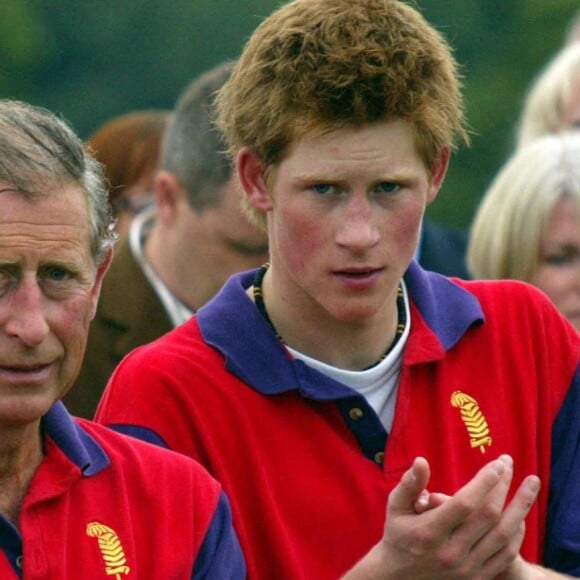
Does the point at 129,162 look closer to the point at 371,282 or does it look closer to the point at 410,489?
the point at 371,282

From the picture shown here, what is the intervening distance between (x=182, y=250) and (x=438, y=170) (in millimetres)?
2447

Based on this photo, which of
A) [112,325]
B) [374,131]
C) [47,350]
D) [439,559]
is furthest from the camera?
[112,325]

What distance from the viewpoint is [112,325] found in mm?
6758

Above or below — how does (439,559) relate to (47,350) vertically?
below

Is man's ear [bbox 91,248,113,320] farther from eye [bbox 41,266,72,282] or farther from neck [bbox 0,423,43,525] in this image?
neck [bbox 0,423,43,525]

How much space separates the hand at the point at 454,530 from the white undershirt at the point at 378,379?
420mm

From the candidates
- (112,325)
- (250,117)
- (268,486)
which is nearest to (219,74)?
(112,325)

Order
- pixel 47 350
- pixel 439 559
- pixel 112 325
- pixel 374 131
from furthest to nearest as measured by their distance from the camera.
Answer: pixel 112 325 < pixel 374 131 < pixel 439 559 < pixel 47 350

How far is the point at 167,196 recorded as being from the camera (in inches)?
277

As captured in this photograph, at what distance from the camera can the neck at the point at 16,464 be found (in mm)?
3865

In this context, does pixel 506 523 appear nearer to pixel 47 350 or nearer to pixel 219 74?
pixel 47 350

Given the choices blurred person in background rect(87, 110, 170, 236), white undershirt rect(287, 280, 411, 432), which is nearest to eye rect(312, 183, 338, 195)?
white undershirt rect(287, 280, 411, 432)

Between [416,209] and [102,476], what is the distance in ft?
3.16

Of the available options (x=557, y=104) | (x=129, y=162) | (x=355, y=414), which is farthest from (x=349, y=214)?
(x=129, y=162)
